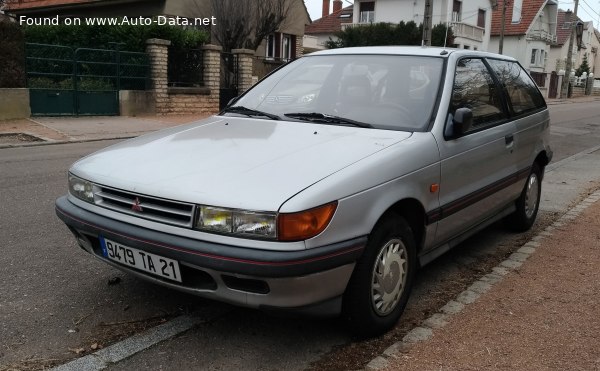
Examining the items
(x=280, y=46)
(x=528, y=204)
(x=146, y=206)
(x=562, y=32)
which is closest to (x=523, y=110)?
(x=528, y=204)

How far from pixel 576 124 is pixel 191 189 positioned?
65.8ft

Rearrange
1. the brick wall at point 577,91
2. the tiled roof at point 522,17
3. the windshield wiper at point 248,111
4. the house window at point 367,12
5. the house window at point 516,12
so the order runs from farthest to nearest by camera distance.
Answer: the brick wall at point 577,91
the house window at point 516,12
the tiled roof at point 522,17
the house window at point 367,12
the windshield wiper at point 248,111

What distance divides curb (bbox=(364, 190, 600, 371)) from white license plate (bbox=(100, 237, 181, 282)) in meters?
1.10

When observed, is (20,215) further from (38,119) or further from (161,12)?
(161,12)

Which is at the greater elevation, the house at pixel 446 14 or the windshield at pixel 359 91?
the house at pixel 446 14

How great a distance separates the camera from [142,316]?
3490mm

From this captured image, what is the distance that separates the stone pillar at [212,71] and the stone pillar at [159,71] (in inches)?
64.1

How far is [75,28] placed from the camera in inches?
716

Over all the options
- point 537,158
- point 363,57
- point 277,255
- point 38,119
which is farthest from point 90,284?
point 38,119

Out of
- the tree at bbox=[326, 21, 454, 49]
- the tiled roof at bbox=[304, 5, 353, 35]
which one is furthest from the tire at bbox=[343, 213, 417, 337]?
the tiled roof at bbox=[304, 5, 353, 35]

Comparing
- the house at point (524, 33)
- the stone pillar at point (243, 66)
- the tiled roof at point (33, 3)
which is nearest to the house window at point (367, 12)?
the house at point (524, 33)

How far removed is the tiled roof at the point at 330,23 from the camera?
51.5 metres

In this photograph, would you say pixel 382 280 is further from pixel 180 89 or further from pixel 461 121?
pixel 180 89

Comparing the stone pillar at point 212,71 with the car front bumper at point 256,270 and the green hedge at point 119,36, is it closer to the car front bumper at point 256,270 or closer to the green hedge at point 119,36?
the green hedge at point 119,36
